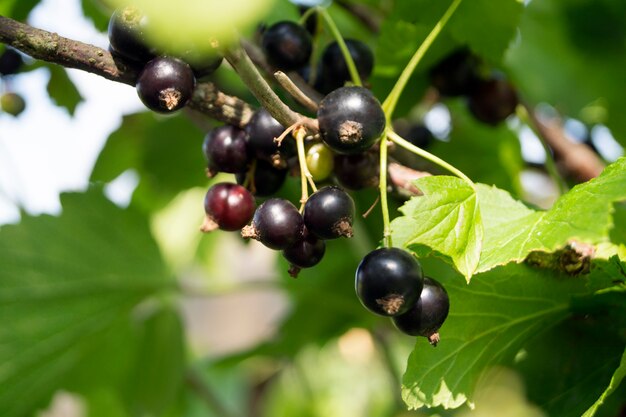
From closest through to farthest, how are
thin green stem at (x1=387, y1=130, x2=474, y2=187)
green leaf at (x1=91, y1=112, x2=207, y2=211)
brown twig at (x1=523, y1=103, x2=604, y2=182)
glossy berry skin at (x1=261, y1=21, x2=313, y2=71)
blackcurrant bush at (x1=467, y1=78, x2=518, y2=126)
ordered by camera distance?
thin green stem at (x1=387, y1=130, x2=474, y2=187), glossy berry skin at (x1=261, y1=21, x2=313, y2=71), blackcurrant bush at (x1=467, y1=78, x2=518, y2=126), brown twig at (x1=523, y1=103, x2=604, y2=182), green leaf at (x1=91, y1=112, x2=207, y2=211)

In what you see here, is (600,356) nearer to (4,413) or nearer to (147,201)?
(4,413)

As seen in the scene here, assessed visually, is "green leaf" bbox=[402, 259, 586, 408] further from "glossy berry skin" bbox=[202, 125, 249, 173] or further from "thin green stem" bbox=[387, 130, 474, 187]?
"glossy berry skin" bbox=[202, 125, 249, 173]

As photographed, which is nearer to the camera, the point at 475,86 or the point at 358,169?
the point at 358,169

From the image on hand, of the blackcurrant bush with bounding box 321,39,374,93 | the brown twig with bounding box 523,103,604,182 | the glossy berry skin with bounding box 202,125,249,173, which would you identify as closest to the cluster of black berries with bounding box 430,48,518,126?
the brown twig with bounding box 523,103,604,182

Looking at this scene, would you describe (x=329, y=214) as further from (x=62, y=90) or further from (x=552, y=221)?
(x=62, y=90)

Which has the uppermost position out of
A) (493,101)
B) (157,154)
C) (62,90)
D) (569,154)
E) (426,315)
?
(426,315)

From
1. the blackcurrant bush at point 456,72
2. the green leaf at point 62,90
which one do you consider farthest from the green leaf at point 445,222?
the green leaf at point 62,90

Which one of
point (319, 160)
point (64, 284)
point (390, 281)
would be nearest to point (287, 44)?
point (319, 160)
